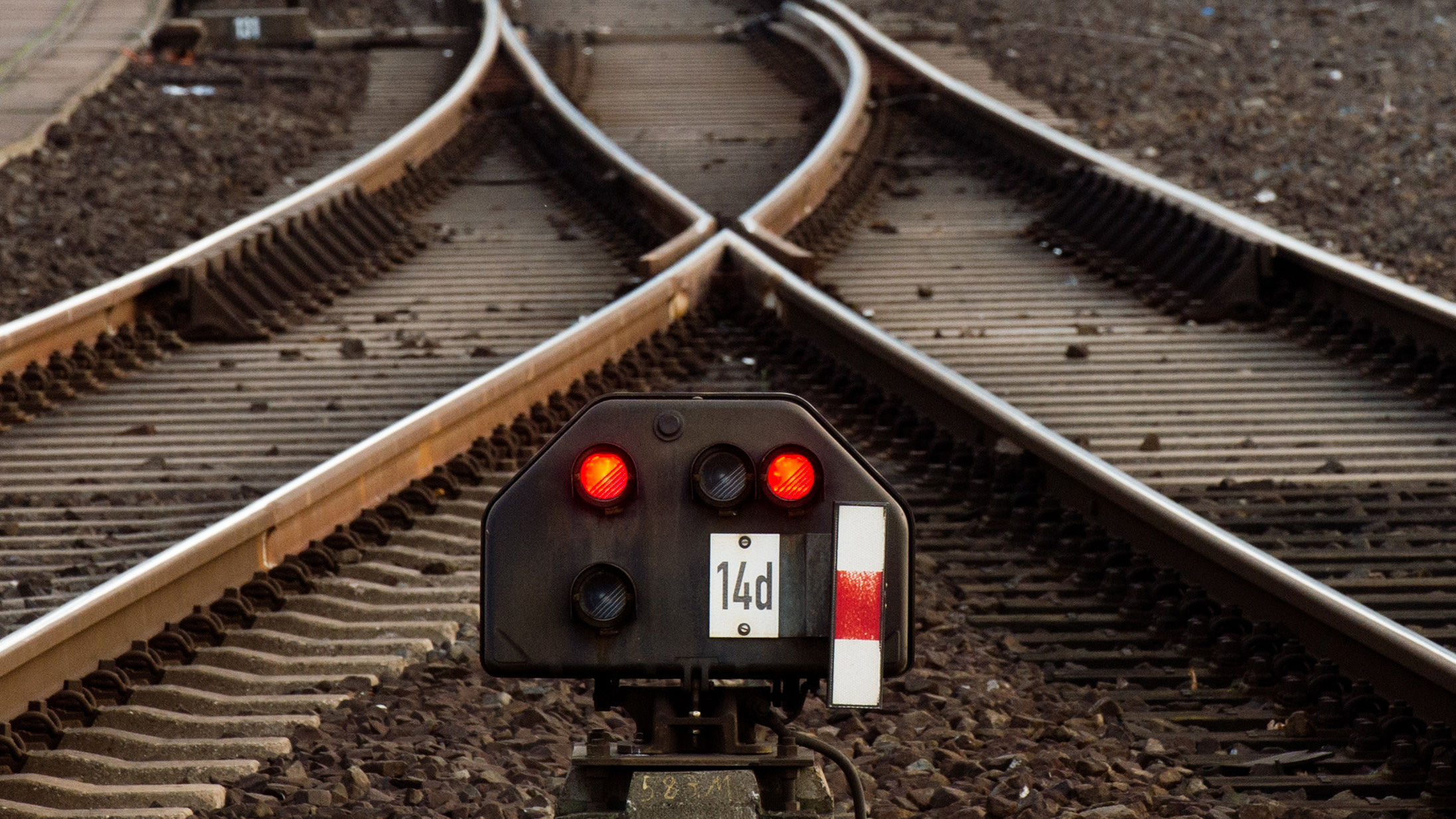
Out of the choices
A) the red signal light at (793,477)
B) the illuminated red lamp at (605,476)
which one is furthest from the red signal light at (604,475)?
the red signal light at (793,477)

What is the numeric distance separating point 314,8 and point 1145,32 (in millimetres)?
7926

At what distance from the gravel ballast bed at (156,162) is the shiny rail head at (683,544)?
6356 mm

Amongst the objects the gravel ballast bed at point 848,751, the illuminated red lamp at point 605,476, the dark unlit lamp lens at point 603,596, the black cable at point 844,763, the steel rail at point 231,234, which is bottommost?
the gravel ballast bed at point 848,751

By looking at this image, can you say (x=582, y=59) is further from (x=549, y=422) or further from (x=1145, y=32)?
(x=549, y=422)

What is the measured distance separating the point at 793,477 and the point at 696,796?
1.72 ft

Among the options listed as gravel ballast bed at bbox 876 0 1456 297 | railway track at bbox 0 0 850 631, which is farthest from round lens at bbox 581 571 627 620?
gravel ballast bed at bbox 876 0 1456 297

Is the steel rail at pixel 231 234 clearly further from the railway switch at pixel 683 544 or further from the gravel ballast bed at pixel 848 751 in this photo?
the railway switch at pixel 683 544

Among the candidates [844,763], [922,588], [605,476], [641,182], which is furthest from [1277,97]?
[605,476]

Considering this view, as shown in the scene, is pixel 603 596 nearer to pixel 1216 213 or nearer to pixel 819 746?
pixel 819 746

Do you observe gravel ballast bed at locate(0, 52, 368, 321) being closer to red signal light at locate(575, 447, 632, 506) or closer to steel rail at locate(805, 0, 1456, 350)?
steel rail at locate(805, 0, 1456, 350)

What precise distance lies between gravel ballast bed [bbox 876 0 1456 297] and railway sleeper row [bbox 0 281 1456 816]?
14.3 feet

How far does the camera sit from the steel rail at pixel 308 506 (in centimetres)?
440

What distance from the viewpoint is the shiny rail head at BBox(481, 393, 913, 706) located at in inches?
115

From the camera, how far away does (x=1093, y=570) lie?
5.62m
